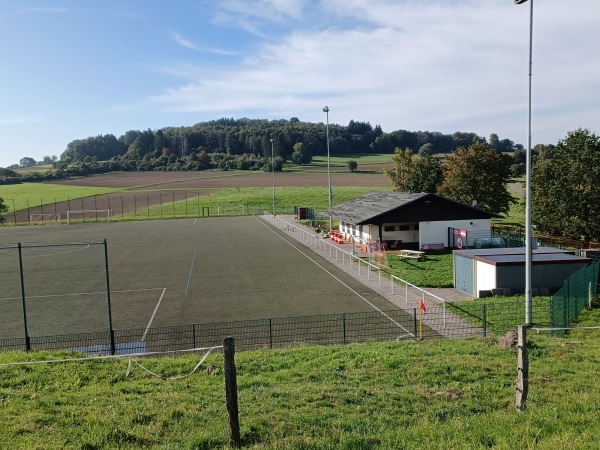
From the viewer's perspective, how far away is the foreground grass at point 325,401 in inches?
260

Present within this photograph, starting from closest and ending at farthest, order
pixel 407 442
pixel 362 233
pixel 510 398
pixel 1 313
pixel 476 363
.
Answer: pixel 407 442 → pixel 510 398 → pixel 476 363 → pixel 1 313 → pixel 362 233

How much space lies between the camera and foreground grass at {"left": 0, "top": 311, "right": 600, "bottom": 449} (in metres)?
6.61

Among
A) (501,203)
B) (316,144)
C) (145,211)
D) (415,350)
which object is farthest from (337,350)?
(316,144)

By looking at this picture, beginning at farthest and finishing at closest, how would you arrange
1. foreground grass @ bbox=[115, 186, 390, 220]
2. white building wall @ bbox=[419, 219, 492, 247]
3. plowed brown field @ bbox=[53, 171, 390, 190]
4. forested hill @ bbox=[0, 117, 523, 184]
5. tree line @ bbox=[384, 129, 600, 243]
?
1. forested hill @ bbox=[0, 117, 523, 184]
2. plowed brown field @ bbox=[53, 171, 390, 190]
3. foreground grass @ bbox=[115, 186, 390, 220]
4. white building wall @ bbox=[419, 219, 492, 247]
5. tree line @ bbox=[384, 129, 600, 243]

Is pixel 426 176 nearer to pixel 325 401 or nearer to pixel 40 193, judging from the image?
pixel 325 401

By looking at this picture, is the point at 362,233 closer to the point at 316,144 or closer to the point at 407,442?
the point at 407,442

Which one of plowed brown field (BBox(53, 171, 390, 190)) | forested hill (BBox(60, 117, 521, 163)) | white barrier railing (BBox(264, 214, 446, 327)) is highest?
forested hill (BBox(60, 117, 521, 163))

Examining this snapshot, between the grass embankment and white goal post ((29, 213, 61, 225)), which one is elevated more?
the grass embankment

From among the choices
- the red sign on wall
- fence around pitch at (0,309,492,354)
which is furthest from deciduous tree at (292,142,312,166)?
fence around pitch at (0,309,492,354)

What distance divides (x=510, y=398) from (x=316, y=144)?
6836 inches

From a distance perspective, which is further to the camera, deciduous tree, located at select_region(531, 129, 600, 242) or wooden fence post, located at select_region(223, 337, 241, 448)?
deciduous tree, located at select_region(531, 129, 600, 242)

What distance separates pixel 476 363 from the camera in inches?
427

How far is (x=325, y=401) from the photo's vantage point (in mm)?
8500

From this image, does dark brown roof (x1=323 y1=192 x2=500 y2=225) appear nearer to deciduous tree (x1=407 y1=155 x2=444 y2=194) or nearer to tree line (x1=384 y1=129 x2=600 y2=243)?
tree line (x1=384 y1=129 x2=600 y2=243)
